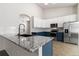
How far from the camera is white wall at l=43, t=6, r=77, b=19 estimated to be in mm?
7469

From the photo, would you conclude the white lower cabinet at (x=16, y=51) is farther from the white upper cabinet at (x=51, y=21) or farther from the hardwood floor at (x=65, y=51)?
the white upper cabinet at (x=51, y=21)

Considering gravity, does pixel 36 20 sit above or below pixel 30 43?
above

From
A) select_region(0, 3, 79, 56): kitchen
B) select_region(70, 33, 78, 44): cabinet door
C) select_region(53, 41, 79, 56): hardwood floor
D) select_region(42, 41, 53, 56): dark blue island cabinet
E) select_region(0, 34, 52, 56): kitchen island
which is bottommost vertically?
select_region(53, 41, 79, 56): hardwood floor

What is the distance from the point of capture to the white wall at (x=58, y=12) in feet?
24.5

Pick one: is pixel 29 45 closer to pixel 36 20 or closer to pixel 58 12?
pixel 36 20

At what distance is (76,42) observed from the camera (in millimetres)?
6199

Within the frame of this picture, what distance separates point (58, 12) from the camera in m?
8.09

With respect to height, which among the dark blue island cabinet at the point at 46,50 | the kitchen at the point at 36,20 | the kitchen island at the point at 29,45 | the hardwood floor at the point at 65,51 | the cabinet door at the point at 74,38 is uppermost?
the kitchen at the point at 36,20

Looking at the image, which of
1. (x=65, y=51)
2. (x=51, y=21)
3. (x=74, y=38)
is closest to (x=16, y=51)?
(x=65, y=51)

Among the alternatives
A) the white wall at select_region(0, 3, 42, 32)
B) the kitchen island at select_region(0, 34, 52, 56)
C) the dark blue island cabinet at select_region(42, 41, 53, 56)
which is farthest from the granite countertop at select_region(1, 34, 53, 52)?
the white wall at select_region(0, 3, 42, 32)

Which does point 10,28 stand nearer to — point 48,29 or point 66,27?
point 66,27

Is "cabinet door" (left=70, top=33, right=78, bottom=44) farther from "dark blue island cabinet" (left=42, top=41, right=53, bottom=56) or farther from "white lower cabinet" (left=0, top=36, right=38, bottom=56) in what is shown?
"white lower cabinet" (left=0, top=36, right=38, bottom=56)

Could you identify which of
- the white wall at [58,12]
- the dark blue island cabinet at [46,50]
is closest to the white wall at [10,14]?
the dark blue island cabinet at [46,50]

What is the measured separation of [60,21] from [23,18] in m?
3.15
